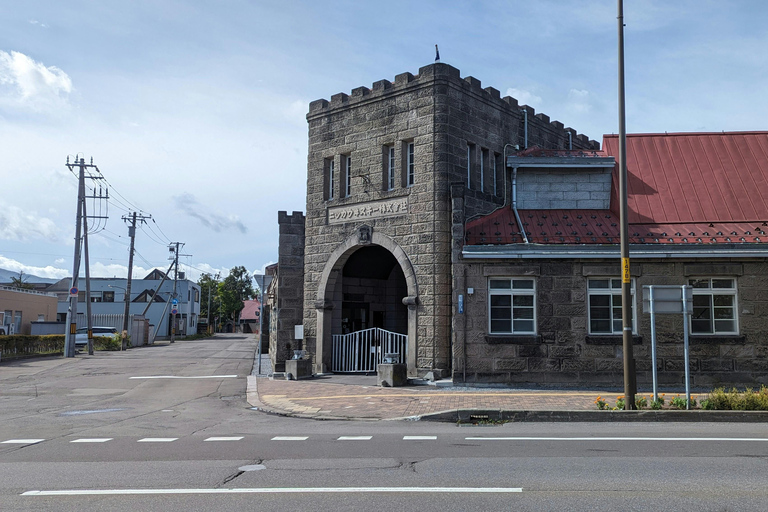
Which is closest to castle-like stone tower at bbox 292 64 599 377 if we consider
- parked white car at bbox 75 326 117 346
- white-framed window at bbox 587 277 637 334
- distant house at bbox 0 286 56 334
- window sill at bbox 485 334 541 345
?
window sill at bbox 485 334 541 345

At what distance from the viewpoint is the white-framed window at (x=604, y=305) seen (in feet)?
52.9

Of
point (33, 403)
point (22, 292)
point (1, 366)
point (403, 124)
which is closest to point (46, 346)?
point (1, 366)

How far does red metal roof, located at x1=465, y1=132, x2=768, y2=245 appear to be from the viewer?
16516 mm

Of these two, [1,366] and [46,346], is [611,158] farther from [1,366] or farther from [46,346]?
[46,346]

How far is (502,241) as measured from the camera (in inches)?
656

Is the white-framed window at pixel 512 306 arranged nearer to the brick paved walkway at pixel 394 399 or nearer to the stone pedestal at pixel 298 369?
the brick paved walkway at pixel 394 399

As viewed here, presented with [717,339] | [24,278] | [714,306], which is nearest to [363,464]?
[717,339]

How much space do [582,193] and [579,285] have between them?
3.32 m

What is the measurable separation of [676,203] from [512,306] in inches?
218

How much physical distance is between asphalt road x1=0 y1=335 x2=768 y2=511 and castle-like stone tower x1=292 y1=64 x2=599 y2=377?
6.64 metres

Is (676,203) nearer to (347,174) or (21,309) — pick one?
(347,174)

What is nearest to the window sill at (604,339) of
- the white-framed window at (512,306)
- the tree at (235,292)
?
the white-framed window at (512,306)

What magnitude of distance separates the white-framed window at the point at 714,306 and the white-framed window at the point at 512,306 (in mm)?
3868

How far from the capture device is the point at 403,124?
18516 millimetres
